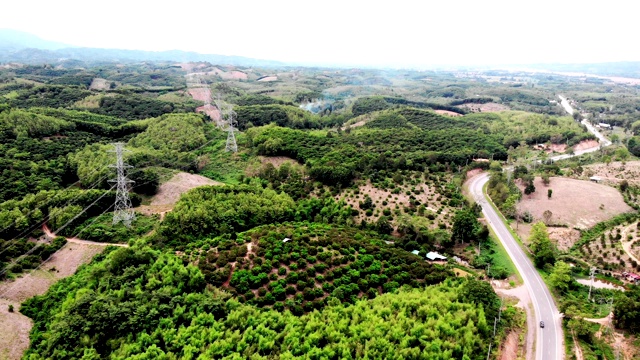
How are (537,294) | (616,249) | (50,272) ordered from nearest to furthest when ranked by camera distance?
(537,294), (50,272), (616,249)

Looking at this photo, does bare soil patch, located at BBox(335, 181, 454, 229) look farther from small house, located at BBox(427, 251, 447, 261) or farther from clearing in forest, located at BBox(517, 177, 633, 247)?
clearing in forest, located at BBox(517, 177, 633, 247)

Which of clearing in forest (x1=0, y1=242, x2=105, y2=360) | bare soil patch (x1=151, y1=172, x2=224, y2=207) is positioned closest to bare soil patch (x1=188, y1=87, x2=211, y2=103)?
bare soil patch (x1=151, y1=172, x2=224, y2=207)

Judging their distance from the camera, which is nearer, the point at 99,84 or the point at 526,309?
the point at 526,309

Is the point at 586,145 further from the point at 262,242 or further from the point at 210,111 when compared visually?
the point at 210,111

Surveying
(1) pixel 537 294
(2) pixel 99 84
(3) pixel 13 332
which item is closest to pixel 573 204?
(1) pixel 537 294

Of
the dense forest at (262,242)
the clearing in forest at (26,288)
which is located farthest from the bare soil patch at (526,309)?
the clearing in forest at (26,288)

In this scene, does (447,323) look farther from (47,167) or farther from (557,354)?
(47,167)

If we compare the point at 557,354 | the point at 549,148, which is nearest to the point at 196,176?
the point at 557,354
